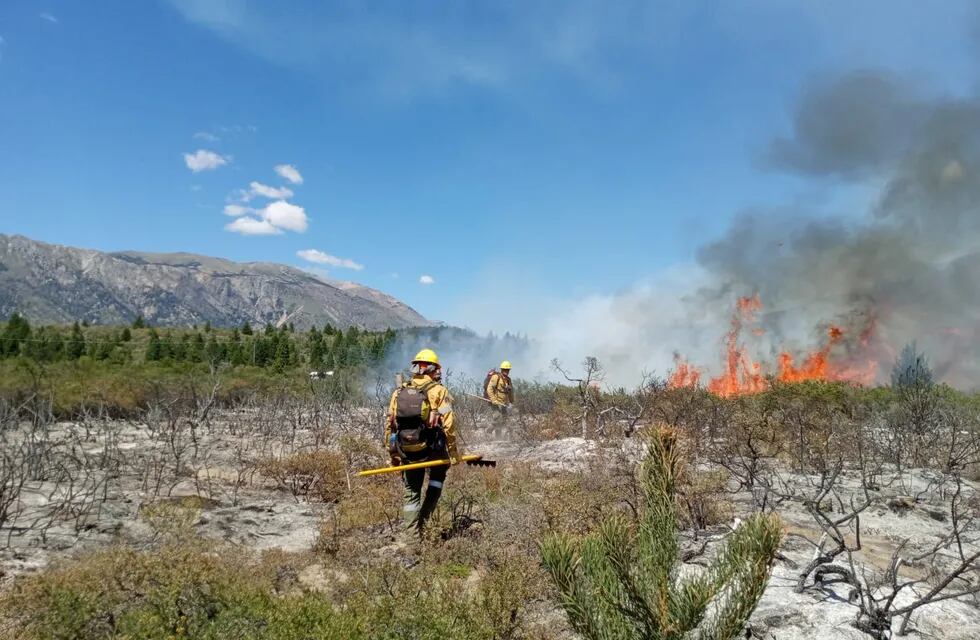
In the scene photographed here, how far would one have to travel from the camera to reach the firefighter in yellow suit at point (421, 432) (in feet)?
20.6

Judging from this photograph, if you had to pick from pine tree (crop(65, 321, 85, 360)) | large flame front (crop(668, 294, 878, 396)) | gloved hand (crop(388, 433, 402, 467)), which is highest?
large flame front (crop(668, 294, 878, 396))

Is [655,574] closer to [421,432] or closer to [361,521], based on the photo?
[421,432]

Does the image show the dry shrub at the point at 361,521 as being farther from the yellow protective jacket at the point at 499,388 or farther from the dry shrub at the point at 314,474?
the yellow protective jacket at the point at 499,388

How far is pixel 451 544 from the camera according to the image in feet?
19.9

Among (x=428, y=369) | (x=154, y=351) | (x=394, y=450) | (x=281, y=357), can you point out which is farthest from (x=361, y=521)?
(x=154, y=351)

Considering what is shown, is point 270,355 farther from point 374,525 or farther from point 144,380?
point 374,525

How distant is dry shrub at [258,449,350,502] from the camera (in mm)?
8828

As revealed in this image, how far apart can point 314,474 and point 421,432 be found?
3.59 meters

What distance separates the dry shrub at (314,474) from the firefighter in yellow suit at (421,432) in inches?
95.8

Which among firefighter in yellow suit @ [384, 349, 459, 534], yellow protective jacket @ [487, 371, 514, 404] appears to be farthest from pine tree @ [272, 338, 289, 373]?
firefighter in yellow suit @ [384, 349, 459, 534]

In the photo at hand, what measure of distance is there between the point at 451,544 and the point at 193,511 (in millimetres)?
2471

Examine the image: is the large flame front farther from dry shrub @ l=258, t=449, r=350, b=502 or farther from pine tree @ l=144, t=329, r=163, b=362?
pine tree @ l=144, t=329, r=163, b=362

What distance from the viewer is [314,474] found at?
912 centimetres

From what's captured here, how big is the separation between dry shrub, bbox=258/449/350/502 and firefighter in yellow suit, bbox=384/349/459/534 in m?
2.43
